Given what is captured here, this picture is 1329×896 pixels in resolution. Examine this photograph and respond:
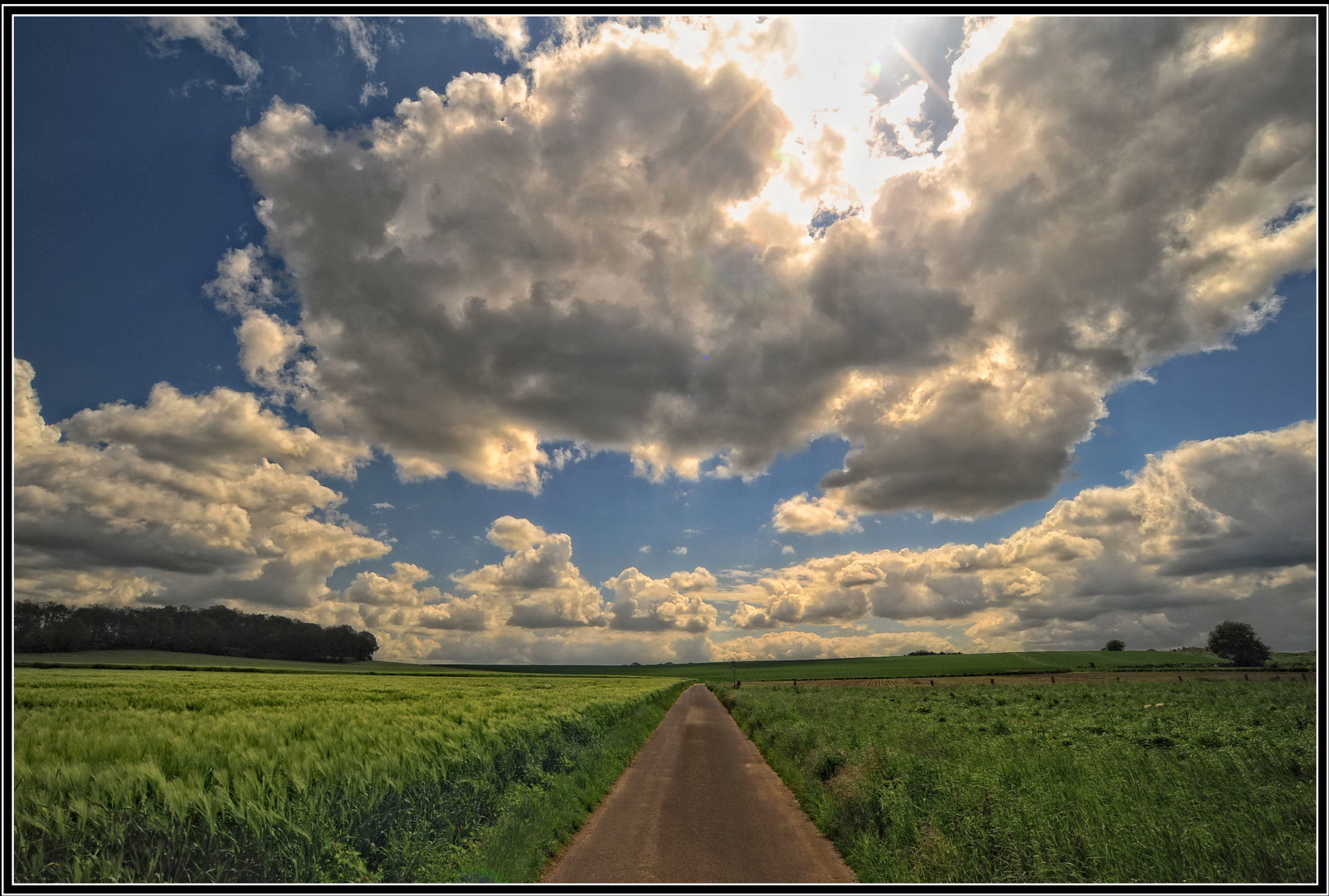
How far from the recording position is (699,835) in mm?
11633

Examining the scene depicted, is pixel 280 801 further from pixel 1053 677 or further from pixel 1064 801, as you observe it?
pixel 1053 677

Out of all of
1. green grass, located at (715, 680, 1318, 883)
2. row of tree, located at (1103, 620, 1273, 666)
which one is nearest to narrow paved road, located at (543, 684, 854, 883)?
green grass, located at (715, 680, 1318, 883)

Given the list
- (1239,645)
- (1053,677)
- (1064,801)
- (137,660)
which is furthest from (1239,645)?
(137,660)

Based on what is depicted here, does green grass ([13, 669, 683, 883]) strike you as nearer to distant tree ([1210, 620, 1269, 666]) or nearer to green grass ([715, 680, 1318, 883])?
green grass ([715, 680, 1318, 883])

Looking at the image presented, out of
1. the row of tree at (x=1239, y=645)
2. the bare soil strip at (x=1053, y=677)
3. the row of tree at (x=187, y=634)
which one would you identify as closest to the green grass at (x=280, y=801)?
the bare soil strip at (x=1053, y=677)

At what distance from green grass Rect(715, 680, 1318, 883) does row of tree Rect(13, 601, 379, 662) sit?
13432cm

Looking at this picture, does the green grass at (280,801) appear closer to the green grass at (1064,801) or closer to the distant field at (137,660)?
the green grass at (1064,801)

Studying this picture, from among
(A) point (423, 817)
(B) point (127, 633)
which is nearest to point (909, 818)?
(A) point (423, 817)

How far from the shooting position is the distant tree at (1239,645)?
12544 cm

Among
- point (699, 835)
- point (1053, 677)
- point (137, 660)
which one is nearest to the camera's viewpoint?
point (699, 835)

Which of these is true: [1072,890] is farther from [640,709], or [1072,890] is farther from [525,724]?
[640,709]

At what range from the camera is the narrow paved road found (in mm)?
9445

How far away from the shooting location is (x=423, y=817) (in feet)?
31.2

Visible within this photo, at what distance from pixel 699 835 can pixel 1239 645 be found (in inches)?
6680
